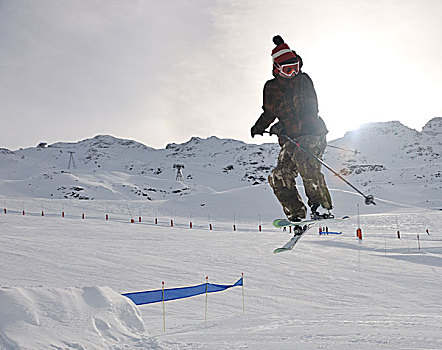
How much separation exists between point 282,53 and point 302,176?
1.62 m

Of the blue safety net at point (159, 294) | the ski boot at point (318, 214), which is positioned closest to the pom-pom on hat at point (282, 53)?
the ski boot at point (318, 214)

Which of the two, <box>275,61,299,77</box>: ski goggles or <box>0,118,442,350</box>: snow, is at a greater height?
<box>275,61,299,77</box>: ski goggles

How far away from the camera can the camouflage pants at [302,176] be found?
4664 millimetres

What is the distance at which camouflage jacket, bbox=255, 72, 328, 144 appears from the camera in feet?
15.6

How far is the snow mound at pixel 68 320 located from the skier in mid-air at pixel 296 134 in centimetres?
302

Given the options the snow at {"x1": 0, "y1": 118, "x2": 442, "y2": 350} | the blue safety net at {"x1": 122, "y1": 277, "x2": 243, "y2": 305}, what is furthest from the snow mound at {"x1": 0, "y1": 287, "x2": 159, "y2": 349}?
the blue safety net at {"x1": 122, "y1": 277, "x2": 243, "y2": 305}

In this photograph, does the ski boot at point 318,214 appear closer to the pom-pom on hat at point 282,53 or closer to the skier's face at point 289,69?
the skier's face at point 289,69

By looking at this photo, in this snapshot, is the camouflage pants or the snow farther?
the snow

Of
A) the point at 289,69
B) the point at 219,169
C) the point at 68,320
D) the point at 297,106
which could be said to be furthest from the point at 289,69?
the point at 219,169

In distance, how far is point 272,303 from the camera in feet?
35.2

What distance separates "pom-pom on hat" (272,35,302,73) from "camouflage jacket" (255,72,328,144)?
0.76 ft

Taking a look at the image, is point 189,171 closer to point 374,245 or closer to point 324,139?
point 374,245

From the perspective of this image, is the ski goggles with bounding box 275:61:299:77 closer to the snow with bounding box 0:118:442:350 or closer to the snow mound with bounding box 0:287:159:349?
the snow with bounding box 0:118:442:350

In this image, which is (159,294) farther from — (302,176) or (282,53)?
(282,53)
